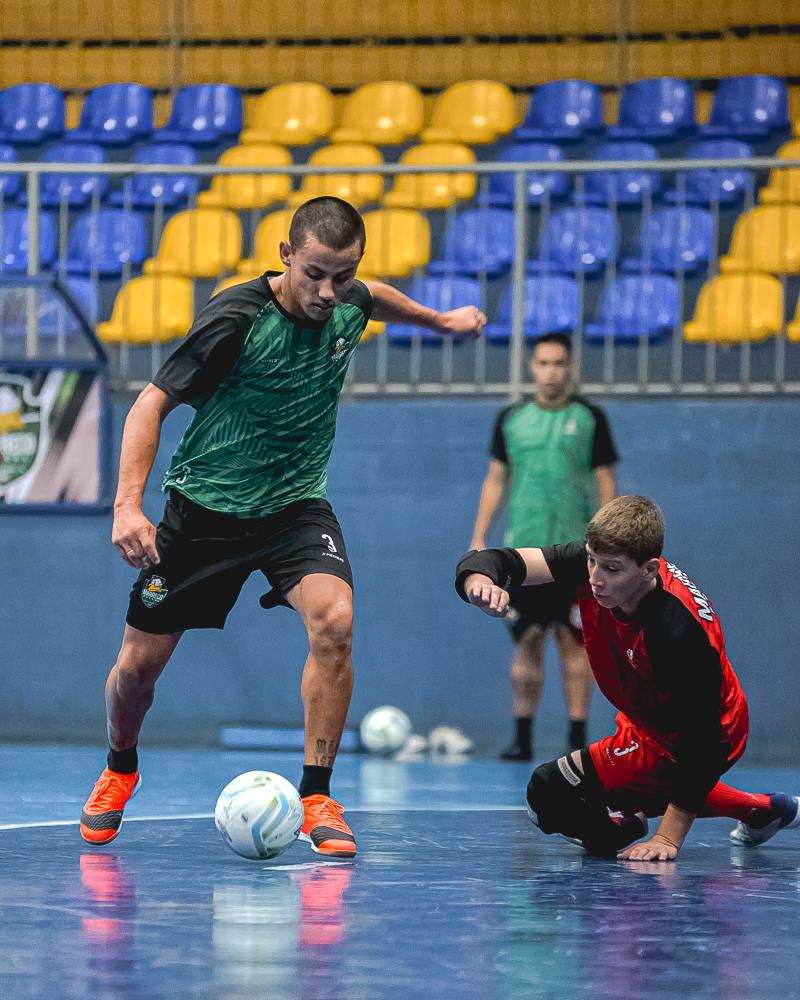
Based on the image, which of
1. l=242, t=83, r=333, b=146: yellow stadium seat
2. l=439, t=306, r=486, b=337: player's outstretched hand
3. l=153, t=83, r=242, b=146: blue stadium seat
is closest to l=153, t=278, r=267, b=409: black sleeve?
l=439, t=306, r=486, b=337: player's outstretched hand

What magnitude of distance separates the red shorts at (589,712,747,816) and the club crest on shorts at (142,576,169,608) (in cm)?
152

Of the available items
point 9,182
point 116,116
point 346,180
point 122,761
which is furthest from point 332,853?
point 116,116

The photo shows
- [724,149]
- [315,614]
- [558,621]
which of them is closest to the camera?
[315,614]

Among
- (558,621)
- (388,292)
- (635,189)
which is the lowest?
(558,621)

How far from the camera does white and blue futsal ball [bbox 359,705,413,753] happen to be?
9305 mm

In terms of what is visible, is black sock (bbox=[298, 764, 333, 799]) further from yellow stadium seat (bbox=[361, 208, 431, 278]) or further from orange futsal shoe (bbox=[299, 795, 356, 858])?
yellow stadium seat (bbox=[361, 208, 431, 278])

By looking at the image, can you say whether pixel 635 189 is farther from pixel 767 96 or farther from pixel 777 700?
pixel 777 700

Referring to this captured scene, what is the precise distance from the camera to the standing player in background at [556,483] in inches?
348

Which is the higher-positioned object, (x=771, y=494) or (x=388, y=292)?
(x=388, y=292)

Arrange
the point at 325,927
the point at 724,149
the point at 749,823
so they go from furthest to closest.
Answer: the point at 724,149
the point at 749,823
the point at 325,927

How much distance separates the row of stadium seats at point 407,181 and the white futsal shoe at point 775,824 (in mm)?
5603

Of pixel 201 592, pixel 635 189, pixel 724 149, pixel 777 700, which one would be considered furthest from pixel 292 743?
pixel 724 149

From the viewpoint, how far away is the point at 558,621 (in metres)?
8.90

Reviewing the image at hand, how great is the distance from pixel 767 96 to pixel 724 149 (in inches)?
36.5
